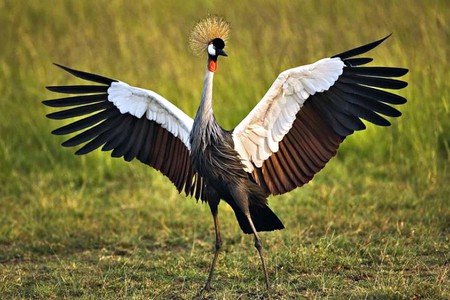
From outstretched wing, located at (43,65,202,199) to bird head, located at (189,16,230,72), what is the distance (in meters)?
0.43

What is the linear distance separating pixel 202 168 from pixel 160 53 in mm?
4387

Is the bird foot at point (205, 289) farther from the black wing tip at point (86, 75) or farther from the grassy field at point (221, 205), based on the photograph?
the black wing tip at point (86, 75)

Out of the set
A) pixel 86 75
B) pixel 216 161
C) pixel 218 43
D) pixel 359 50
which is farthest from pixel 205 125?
pixel 359 50

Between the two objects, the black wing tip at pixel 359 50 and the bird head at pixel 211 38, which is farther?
the bird head at pixel 211 38

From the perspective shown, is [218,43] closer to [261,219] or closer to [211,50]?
[211,50]

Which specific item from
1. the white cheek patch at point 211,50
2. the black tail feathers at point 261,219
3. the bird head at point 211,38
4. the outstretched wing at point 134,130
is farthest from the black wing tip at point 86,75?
the black tail feathers at point 261,219

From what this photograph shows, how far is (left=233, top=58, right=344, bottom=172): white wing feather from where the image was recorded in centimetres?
466

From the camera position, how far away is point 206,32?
481 centimetres

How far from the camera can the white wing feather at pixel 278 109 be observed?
4.66 metres

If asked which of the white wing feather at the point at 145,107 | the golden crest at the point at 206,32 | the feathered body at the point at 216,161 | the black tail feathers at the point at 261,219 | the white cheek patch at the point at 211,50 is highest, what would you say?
the golden crest at the point at 206,32

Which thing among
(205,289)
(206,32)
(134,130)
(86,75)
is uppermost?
(206,32)

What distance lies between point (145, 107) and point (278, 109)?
83 cm

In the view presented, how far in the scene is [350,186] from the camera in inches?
266

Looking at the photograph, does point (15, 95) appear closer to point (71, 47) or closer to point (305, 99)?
A: point (71, 47)
